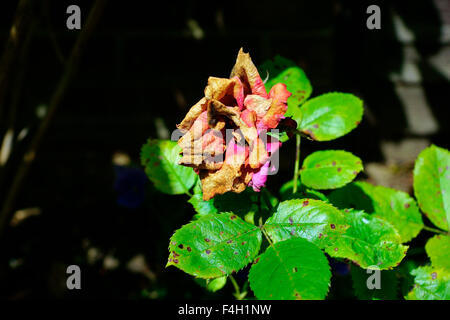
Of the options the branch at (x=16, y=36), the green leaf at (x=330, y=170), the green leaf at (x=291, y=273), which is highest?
the branch at (x=16, y=36)

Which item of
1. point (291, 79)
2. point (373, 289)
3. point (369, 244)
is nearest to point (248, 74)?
point (291, 79)

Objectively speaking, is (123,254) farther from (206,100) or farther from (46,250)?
(206,100)

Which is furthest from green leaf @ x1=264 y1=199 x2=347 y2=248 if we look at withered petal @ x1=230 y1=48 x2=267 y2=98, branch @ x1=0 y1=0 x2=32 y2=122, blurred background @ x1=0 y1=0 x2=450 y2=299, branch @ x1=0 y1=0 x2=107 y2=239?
blurred background @ x1=0 y1=0 x2=450 y2=299

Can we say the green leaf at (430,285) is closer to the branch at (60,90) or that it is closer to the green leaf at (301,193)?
the green leaf at (301,193)

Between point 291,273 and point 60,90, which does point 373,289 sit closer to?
point 291,273

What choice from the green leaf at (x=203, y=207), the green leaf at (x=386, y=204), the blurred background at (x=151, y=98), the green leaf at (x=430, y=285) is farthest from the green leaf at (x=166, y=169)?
the blurred background at (x=151, y=98)
